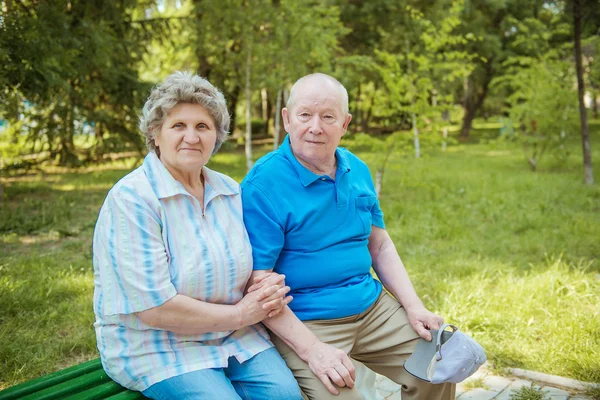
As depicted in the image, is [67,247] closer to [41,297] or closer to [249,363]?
[41,297]

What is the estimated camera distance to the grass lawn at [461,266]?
3.62 m

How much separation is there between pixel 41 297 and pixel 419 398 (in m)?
3.17

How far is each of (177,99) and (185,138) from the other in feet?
0.51

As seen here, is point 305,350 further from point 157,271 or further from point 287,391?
point 157,271

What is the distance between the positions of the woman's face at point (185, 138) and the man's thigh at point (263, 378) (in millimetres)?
816

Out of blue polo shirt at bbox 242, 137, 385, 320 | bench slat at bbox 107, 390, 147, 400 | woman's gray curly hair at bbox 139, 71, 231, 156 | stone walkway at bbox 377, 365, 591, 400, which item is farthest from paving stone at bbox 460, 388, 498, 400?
woman's gray curly hair at bbox 139, 71, 231, 156

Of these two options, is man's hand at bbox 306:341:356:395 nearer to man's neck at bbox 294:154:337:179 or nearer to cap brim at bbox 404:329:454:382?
cap brim at bbox 404:329:454:382

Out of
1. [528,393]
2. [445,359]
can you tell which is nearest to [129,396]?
[445,359]

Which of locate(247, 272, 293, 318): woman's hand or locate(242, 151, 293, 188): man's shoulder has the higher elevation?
locate(242, 151, 293, 188): man's shoulder

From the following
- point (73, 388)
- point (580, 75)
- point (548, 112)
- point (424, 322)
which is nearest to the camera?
point (73, 388)

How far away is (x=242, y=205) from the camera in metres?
2.43

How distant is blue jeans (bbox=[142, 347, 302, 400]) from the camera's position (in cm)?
201

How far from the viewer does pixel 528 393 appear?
3.15 m

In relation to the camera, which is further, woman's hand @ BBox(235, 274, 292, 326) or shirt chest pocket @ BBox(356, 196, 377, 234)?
shirt chest pocket @ BBox(356, 196, 377, 234)
